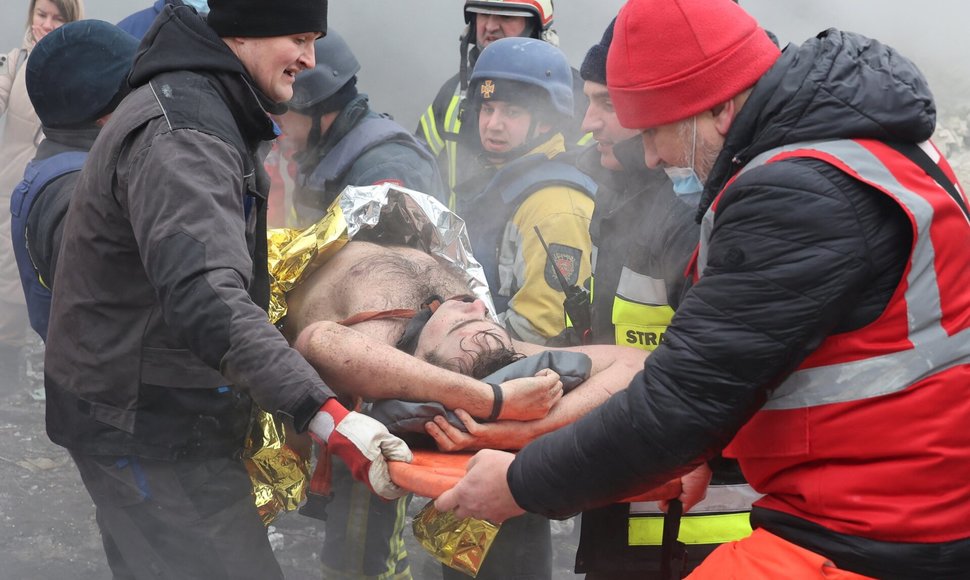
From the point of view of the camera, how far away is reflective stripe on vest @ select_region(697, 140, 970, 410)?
1664mm

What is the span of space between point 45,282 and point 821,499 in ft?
8.74

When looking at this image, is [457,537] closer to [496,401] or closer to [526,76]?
[496,401]

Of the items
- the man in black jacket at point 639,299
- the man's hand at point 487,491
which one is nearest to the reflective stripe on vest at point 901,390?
the man in black jacket at point 639,299

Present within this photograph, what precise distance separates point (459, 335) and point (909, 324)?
6.15 feet

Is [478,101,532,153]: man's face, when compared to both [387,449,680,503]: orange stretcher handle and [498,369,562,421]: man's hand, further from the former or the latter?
[387,449,680,503]: orange stretcher handle

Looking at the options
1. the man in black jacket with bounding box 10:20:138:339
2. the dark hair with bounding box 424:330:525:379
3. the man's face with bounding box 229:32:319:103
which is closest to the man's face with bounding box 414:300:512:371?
the dark hair with bounding box 424:330:525:379

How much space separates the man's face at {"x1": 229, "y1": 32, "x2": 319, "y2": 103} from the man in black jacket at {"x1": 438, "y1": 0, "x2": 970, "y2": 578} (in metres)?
1.35

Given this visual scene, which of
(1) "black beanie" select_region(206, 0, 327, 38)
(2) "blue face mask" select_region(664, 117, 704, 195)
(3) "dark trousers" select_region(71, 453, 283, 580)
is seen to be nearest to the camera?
(2) "blue face mask" select_region(664, 117, 704, 195)

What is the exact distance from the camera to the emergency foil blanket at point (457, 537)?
3.27 meters

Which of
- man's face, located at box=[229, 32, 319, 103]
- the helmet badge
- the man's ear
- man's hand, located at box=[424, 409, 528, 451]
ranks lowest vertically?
man's hand, located at box=[424, 409, 528, 451]

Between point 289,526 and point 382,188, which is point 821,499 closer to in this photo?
point 382,188

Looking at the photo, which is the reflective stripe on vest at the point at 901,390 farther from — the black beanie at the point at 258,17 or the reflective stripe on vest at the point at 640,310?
the black beanie at the point at 258,17

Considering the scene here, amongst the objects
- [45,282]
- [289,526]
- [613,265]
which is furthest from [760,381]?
[289,526]

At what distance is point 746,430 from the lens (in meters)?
1.93
